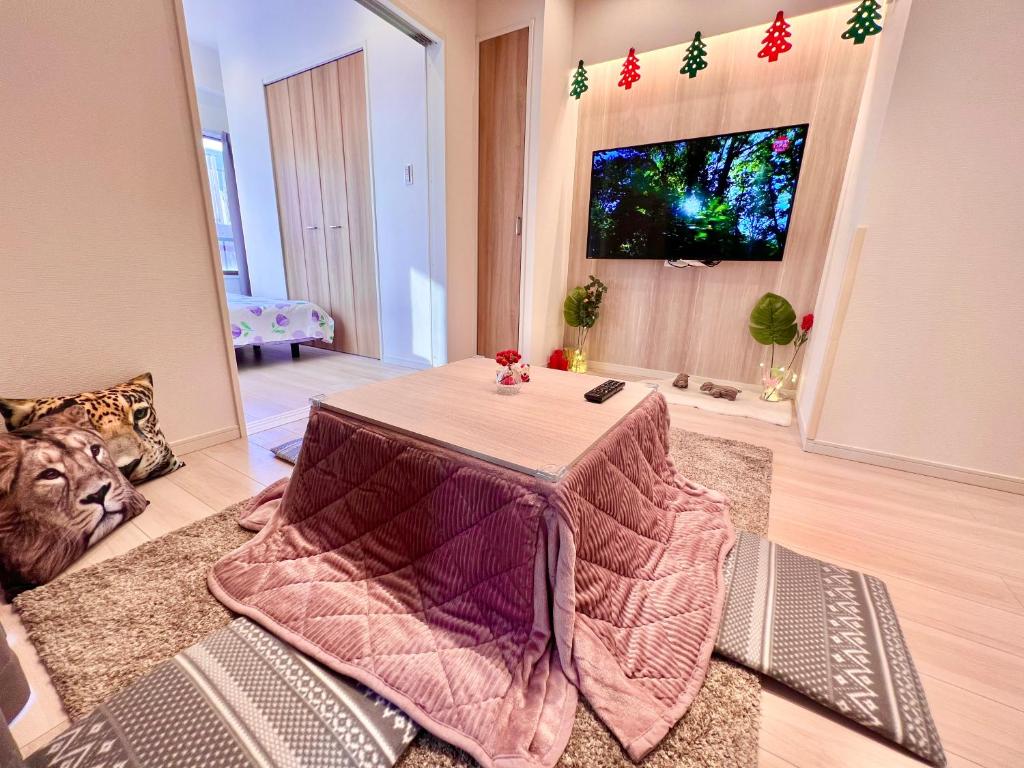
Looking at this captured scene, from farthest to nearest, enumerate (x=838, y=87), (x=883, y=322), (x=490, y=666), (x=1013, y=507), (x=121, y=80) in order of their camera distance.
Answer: (x=838, y=87)
(x=883, y=322)
(x=1013, y=507)
(x=121, y=80)
(x=490, y=666)

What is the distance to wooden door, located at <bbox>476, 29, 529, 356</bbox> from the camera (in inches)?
109

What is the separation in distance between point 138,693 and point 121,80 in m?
1.88

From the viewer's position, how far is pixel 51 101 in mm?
1313

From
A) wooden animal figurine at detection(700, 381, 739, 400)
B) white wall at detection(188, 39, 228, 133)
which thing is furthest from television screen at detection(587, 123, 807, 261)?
white wall at detection(188, 39, 228, 133)

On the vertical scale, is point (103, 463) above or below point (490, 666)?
above

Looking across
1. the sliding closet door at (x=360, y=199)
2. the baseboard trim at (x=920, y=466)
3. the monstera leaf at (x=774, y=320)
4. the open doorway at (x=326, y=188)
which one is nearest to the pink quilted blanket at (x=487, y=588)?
the baseboard trim at (x=920, y=466)

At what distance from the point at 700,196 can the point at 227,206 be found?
15.9 feet

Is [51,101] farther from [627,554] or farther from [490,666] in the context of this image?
[627,554]

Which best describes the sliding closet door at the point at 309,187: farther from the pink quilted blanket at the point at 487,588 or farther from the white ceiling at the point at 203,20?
the pink quilted blanket at the point at 487,588

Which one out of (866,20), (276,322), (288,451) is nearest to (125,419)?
(288,451)

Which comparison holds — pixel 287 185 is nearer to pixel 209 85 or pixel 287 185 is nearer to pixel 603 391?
pixel 209 85

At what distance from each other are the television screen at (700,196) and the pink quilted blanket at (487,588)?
79.3 inches

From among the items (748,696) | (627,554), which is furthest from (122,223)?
(748,696)

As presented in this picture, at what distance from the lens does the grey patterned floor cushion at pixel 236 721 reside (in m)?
0.67
